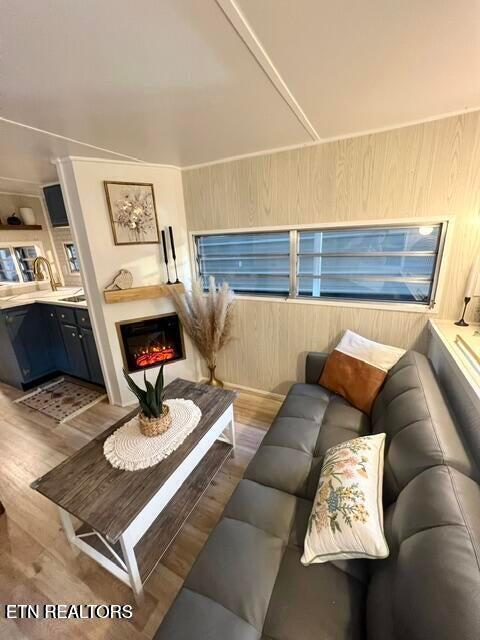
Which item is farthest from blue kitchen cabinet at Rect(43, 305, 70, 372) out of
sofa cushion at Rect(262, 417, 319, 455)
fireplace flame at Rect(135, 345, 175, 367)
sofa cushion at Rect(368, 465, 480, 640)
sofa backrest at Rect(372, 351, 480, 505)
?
sofa cushion at Rect(368, 465, 480, 640)

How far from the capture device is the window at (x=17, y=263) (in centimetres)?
332

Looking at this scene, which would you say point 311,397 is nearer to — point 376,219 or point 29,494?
point 376,219

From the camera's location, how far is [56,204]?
2764mm

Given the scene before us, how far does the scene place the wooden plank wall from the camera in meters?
1.65

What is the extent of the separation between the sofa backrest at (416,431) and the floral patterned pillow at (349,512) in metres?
0.07

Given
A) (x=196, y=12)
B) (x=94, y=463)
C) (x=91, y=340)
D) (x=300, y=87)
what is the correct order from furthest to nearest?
1. (x=91, y=340)
2. (x=94, y=463)
3. (x=300, y=87)
4. (x=196, y=12)

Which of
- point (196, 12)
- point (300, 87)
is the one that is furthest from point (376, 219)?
point (196, 12)

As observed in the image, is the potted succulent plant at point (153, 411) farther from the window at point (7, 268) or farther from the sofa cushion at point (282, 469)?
the window at point (7, 268)

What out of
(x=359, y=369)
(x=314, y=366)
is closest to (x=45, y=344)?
(x=314, y=366)

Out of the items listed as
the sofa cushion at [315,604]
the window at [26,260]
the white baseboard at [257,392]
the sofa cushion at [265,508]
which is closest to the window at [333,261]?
the white baseboard at [257,392]

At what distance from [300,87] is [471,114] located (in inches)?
44.5

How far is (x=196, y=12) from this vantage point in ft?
2.52

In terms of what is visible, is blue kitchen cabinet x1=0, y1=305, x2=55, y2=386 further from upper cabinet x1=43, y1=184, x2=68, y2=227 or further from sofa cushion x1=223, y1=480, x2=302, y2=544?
sofa cushion x1=223, y1=480, x2=302, y2=544

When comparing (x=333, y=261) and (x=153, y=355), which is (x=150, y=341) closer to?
(x=153, y=355)
